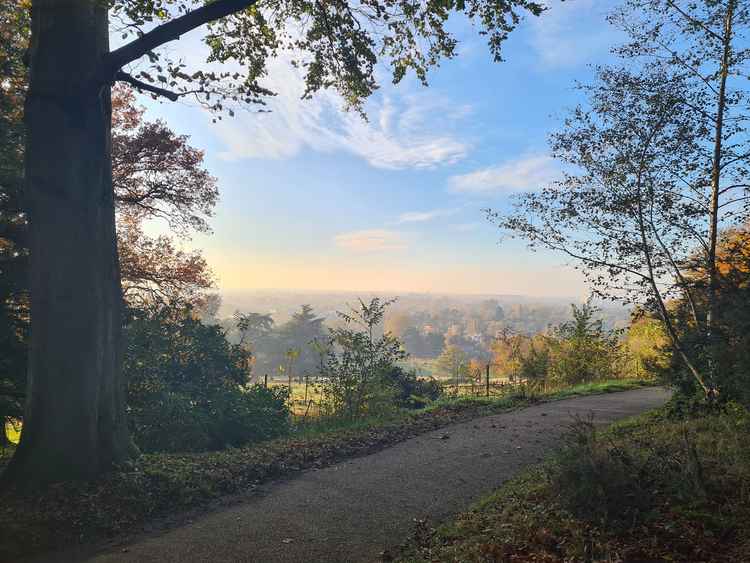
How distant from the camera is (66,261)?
5645 mm

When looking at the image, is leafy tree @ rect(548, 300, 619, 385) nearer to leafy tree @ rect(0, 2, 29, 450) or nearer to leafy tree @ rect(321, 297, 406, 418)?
leafy tree @ rect(321, 297, 406, 418)

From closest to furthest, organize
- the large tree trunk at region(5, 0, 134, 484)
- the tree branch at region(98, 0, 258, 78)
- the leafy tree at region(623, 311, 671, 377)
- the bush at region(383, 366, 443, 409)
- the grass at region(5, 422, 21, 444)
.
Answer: the large tree trunk at region(5, 0, 134, 484), the tree branch at region(98, 0, 258, 78), the grass at region(5, 422, 21, 444), the bush at region(383, 366, 443, 409), the leafy tree at region(623, 311, 671, 377)

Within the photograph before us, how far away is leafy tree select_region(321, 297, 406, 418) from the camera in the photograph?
10.6 metres

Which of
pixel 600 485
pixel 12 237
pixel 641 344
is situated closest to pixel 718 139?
pixel 600 485

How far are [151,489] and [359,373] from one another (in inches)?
226

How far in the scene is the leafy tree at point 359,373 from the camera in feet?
34.8

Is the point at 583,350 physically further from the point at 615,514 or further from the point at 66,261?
the point at 66,261

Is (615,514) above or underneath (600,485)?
underneath

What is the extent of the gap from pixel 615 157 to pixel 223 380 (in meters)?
8.66

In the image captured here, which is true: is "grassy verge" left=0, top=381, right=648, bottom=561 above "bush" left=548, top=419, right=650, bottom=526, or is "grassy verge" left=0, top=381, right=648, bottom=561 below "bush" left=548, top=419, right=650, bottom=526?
below

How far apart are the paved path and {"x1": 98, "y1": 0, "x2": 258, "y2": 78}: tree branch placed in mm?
5383

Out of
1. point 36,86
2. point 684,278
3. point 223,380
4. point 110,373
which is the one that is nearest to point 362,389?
point 223,380

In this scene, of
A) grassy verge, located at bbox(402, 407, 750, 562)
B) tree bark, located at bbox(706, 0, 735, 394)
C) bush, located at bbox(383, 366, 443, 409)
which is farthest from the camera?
bush, located at bbox(383, 366, 443, 409)

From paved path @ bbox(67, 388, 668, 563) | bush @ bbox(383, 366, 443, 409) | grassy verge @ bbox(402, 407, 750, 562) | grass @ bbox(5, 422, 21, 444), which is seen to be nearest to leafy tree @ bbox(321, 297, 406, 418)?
paved path @ bbox(67, 388, 668, 563)
